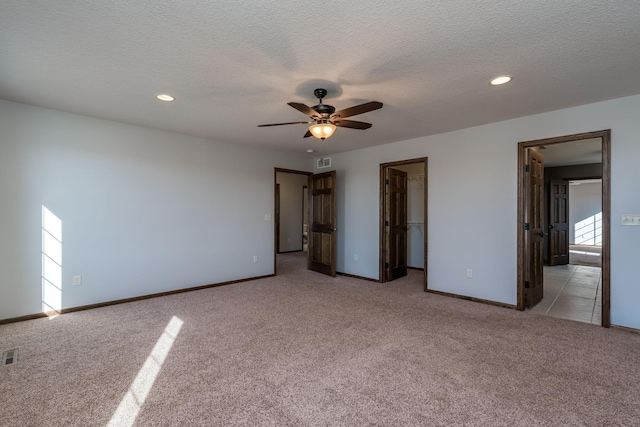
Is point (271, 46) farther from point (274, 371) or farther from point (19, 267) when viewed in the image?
point (19, 267)

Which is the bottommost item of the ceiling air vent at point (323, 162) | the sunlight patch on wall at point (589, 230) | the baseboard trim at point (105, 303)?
the baseboard trim at point (105, 303)

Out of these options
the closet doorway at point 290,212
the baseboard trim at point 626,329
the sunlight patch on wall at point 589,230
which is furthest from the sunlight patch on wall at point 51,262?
the sunlight patch on wall at point 589,230

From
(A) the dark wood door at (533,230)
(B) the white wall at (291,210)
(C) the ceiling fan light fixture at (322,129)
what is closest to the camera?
(C) the ceiling fan light fixture at (322,129)

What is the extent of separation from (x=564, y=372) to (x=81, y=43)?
169 inches

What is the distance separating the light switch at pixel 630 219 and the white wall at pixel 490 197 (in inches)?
1.8

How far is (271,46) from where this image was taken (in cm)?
215

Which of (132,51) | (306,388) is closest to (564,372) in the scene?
(306,388)

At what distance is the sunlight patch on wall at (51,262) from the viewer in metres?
3.52

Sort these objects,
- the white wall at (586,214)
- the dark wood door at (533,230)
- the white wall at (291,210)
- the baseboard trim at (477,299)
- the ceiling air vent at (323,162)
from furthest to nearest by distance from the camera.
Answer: the white wall at (586,214), the white wall at (291,210), the ceiling air vent at (323,162), the baseboard trim at (477,299), the dark wood door at (533,230)

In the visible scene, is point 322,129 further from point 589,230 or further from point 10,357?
point 589,230

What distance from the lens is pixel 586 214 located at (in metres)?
11.3

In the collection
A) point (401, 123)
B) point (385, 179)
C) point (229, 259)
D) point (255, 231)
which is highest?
point (401, 123)

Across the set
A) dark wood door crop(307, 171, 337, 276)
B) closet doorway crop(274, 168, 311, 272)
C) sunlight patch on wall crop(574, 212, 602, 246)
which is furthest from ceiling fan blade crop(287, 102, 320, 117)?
sunlight patch on wall crop(574, 212, 602, 246)

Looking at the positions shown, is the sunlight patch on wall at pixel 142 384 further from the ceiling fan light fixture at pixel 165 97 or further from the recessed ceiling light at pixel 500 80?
the recessed ceiling light at pixel 500 80
